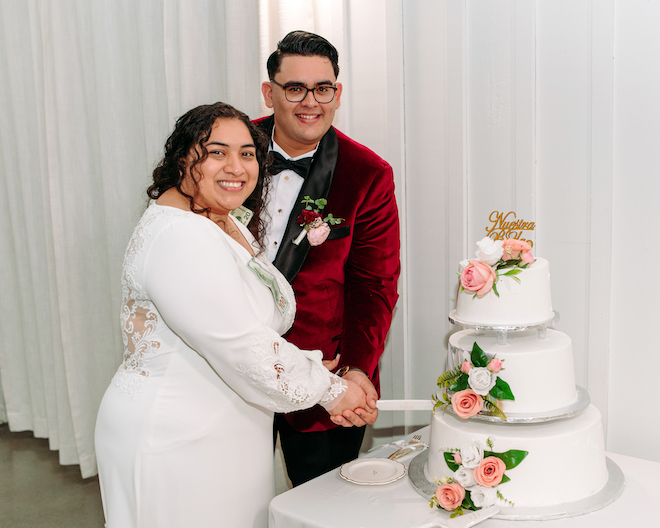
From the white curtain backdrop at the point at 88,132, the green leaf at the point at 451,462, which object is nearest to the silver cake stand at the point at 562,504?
the green leaf at the point at 451,462

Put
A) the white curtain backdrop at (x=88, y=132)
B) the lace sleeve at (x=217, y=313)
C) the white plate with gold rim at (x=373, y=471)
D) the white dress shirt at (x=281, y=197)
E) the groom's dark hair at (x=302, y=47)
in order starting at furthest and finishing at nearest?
the white curtain backdrop at (x=88, y=132), the white dress shirt at (x=281, y=197), the groom's dark hair at (x=302, y=47), the white plate with gold rim at (x=373, y=471), the lace sleeve at (x=217, y=313)

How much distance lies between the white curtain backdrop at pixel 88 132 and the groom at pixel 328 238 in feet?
2.31

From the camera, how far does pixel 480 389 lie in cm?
144

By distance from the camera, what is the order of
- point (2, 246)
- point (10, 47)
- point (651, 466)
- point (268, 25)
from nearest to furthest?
1. point (651, 466)
2. point (268, 25)
3. point (10, 47)
4. point (2, 246)

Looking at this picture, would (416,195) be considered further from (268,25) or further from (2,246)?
(2,246)

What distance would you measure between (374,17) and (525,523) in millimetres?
1959

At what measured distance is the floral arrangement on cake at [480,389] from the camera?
4.73 feet

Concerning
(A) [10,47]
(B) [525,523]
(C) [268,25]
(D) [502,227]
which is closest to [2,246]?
(A) [10,47]

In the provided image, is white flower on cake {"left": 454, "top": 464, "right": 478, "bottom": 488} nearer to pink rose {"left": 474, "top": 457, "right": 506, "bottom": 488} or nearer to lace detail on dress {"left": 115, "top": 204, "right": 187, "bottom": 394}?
pink rose {"left": 474, "top": 457, "right": 506, "bottom": 488}

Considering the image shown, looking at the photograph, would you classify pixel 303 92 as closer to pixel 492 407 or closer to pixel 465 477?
pixel 492 407

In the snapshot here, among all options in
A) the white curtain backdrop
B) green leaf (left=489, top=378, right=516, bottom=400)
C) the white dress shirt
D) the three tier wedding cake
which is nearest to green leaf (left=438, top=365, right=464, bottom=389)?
the three tier wedding cake

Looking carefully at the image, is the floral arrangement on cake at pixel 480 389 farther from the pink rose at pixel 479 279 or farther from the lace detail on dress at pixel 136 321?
the lace detail on dress at pixel 136 321

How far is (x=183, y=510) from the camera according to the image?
4.90 feet

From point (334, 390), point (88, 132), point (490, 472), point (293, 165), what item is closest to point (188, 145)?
point (293, 165)
